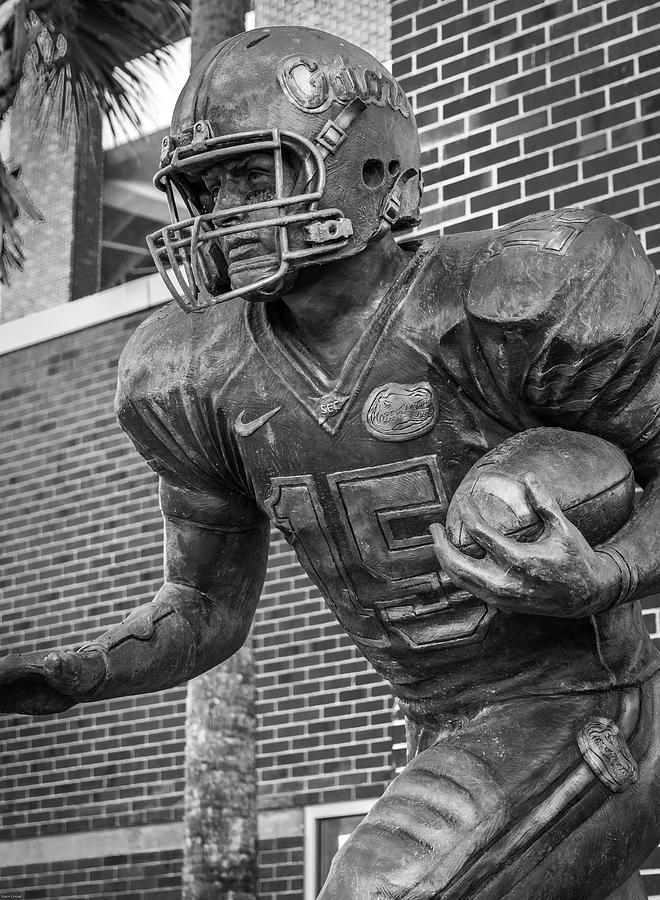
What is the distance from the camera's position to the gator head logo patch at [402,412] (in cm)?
300

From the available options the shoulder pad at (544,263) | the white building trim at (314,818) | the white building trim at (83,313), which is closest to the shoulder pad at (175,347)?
the shoulder pad at (544,263)

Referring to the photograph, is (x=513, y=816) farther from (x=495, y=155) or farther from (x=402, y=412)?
(x=495, y=155)

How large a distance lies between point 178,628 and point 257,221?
3.05 ft

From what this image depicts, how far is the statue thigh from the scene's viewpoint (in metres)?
2.75

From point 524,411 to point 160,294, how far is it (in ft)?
31.9

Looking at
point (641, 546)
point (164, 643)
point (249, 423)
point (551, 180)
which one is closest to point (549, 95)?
point (551, 180)

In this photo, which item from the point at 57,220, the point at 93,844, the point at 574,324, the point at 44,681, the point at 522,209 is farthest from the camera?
the point at 57,220

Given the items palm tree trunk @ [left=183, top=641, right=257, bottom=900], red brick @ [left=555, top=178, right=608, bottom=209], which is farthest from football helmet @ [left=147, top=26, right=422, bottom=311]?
palm tree trunk @ [left=183, top=641, right=257, bottom=900]

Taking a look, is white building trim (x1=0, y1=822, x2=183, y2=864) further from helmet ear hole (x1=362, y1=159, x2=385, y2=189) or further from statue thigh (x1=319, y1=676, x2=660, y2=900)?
helmet ear hole (x1=362, y1=159, x2=385, y2=189)

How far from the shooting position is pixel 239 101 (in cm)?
300

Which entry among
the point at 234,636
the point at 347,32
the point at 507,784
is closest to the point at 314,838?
the point at 347,32

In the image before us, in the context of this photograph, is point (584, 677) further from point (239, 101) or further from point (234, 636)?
point (239, 101)

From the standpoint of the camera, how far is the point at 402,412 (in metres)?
3.01

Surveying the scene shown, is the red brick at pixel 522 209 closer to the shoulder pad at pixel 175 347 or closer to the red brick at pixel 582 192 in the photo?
the red brick at pixel 582 192
